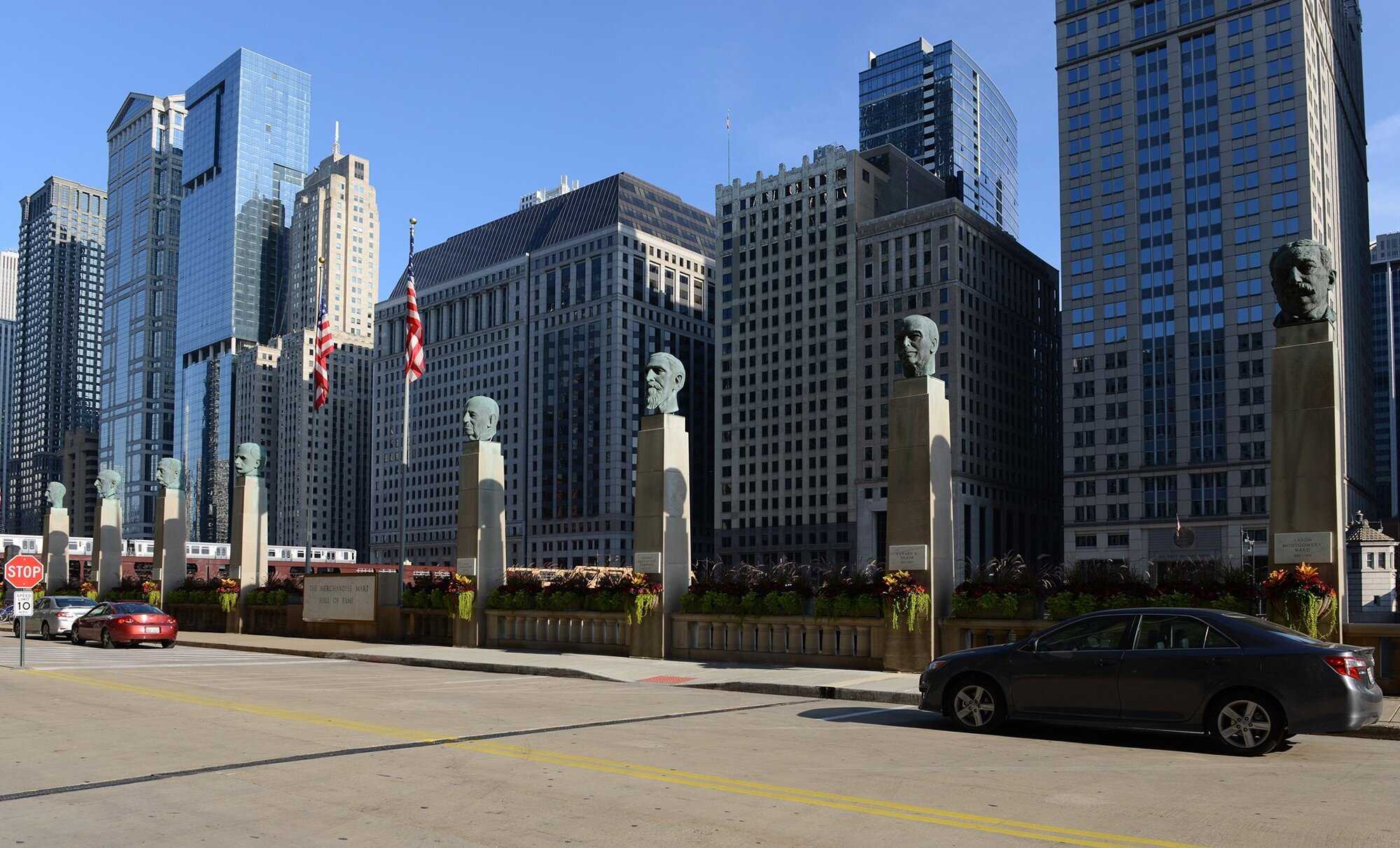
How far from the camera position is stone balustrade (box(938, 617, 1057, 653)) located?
1928 centimetres

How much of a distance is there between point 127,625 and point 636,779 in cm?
2550

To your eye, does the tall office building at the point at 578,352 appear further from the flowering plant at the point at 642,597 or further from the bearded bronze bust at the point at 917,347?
the bearded bronze bust at the point at 917,347

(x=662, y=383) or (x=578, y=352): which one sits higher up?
(x=578, y=352)

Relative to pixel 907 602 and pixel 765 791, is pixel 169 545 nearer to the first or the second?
pixel 907 602

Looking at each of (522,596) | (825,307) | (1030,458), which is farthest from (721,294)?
(522,596)

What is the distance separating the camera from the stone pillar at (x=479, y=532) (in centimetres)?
2911

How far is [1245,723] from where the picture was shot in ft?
39.7

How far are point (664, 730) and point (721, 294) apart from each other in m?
151

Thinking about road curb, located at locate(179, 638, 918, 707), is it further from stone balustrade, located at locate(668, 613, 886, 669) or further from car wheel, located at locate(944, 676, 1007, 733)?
stone balustrade, located at locate(668, 613, 886, 669)

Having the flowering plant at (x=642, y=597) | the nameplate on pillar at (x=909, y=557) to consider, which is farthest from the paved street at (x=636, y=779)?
the flowering plant at (x=642, y=597)

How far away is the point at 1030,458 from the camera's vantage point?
503 feet

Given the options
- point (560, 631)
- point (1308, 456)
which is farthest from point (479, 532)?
point (1308, 456)

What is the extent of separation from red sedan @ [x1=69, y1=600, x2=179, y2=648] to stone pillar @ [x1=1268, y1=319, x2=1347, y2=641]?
A: 27079 mm

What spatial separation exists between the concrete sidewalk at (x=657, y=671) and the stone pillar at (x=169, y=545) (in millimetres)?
12059
